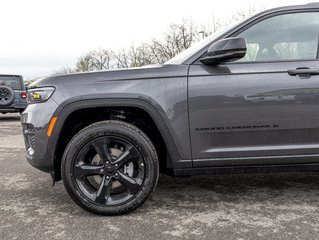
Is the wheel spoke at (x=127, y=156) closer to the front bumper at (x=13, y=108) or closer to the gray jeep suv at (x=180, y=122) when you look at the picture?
the gray jeep suv at (x=180, y=122)

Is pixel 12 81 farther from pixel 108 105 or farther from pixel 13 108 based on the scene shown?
pixel 108 105

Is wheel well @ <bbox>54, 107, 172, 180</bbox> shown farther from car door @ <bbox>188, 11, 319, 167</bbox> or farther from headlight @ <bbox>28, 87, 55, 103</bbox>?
car door @ <bbox>188, 11, 319, 167</bbox>

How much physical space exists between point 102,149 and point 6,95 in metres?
9.55

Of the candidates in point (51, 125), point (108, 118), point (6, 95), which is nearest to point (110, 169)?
point (108, 118)

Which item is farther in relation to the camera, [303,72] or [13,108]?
[13,108]

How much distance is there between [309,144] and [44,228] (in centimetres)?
225

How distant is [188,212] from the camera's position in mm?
2967

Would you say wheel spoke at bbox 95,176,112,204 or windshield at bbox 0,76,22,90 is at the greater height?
windshield at bbox 0,76,22,90

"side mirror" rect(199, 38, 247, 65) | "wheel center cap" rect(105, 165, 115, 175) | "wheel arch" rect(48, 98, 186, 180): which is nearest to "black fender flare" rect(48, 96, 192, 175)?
"wheel arch" rect(48, 98, 186, 180)

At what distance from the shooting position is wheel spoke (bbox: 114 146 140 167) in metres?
2.87

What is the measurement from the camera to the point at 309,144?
9.64 ft

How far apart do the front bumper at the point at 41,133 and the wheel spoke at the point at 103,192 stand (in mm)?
466

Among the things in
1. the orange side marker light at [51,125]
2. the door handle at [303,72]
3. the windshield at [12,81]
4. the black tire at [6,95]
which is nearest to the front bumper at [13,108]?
the black tire at [6,95]

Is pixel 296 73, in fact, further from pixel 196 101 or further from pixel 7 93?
pixel 7 93
